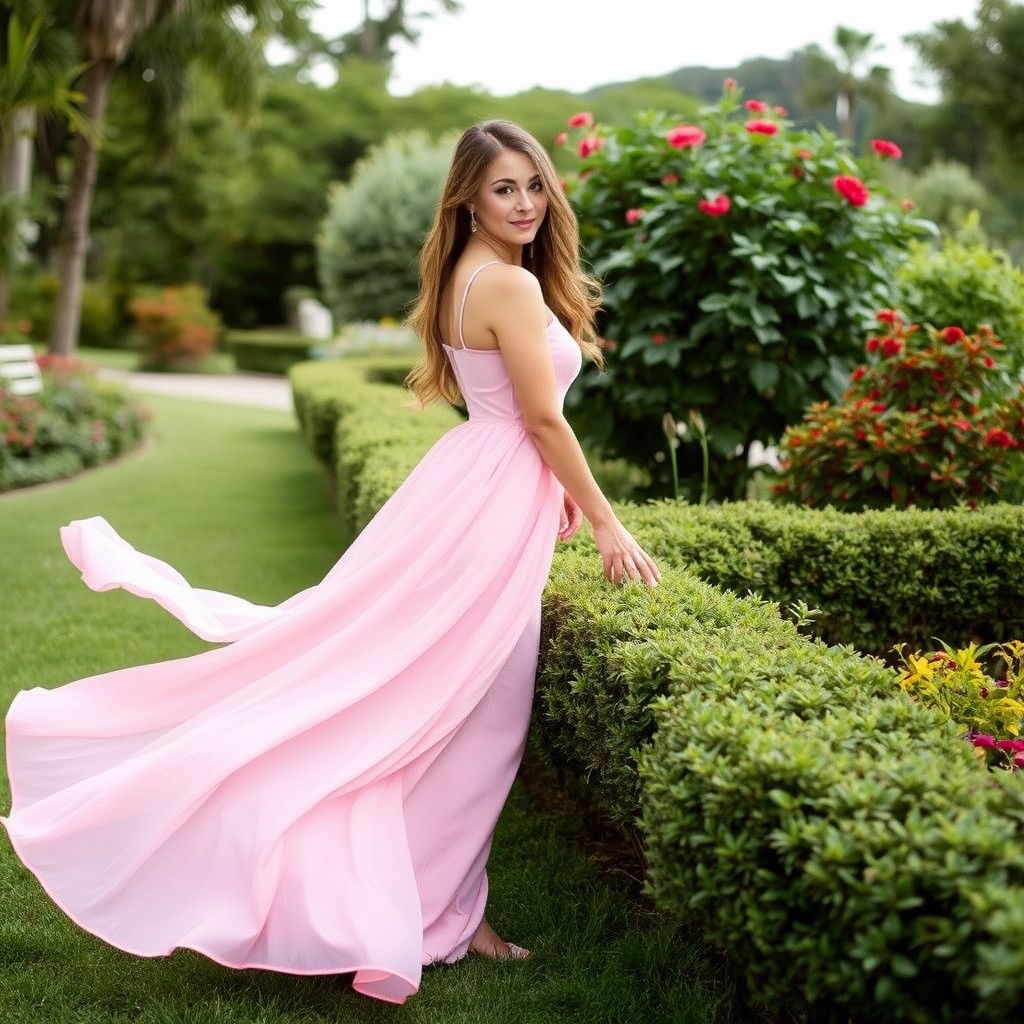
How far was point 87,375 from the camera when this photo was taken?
44.3ft

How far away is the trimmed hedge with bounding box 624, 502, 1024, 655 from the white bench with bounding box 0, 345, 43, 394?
867cm

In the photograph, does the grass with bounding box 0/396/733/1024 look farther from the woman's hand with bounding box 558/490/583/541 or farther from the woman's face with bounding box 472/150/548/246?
the woman's face with bounding box 472/150/548/246

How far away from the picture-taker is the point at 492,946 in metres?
2.88

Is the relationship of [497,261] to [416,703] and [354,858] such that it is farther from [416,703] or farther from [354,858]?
[354,858]

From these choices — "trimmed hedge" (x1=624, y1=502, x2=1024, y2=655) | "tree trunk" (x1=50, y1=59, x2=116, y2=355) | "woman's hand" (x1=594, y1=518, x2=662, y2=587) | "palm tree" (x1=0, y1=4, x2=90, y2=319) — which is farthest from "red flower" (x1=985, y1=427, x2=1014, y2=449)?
"tree trunk" (x1=50, y1=59, x2=116, y2=355)

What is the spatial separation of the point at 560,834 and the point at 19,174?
43.9 ft

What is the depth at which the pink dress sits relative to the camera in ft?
8.38

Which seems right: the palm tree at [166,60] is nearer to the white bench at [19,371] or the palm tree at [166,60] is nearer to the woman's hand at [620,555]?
the white bench at [19,371]

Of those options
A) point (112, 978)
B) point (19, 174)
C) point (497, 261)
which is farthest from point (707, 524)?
point (19, 174)

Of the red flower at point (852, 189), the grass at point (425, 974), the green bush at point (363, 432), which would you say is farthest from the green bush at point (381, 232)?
the grass at point (425, 974)

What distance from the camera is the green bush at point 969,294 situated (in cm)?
636

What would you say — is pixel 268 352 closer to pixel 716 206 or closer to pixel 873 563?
pixel 716 206

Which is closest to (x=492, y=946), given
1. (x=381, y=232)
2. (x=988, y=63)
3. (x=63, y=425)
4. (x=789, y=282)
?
(x=789, y=282)

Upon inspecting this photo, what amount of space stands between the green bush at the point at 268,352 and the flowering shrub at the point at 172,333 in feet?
2.68
